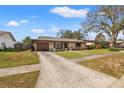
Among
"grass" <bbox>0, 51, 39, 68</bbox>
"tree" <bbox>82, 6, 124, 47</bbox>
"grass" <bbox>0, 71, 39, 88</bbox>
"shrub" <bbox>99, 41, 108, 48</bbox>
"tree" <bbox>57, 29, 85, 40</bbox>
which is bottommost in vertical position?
"shrub" <bbox>99, 41, 108, 48</bbox>

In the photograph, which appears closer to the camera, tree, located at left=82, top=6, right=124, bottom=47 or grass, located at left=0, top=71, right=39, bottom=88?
grass, located at left=0, top=71, right=39, bottom=88

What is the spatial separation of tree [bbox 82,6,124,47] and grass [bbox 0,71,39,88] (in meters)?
22.6

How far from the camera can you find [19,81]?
7.21 metres

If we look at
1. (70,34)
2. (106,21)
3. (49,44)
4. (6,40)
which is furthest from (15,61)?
(70,34)

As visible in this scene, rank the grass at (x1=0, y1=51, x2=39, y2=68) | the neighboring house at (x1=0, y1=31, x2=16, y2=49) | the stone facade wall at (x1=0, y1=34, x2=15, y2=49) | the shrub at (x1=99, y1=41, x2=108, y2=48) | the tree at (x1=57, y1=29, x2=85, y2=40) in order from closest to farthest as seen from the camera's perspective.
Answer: the grass at (x1=0, y1=51, x2=39, y2=68) → the neighboring house at (x1=0, y1=31, x2=16, y2=49) → the stone facade wall at (x1=0, y1=34, x2=15, y2=49) → the shrub at (x1=99, y1=41, x2=108, y2=48) → the tree at (x1=57, y1=29, x2=85, y2=40)

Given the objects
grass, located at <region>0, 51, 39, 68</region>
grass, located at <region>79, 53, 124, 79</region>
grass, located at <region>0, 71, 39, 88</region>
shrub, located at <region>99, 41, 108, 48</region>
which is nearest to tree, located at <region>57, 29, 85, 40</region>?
shrub, located at <region>99, 41, 108, 48</region>

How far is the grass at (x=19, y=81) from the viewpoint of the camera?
21.8 ft

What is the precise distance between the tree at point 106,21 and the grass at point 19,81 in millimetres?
22579

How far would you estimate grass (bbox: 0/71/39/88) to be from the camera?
6634 millimetres

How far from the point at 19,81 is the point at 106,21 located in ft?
81.0

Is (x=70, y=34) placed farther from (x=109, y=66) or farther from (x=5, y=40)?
(x=109, y=66)

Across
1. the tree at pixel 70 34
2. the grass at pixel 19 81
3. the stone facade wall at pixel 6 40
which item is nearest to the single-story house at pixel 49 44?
the stone facade wall at pixel 6 40

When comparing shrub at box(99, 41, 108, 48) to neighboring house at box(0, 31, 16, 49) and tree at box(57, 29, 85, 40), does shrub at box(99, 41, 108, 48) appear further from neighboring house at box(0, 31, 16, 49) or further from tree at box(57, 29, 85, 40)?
neighboring house at box(0, 31, 16, 49)
